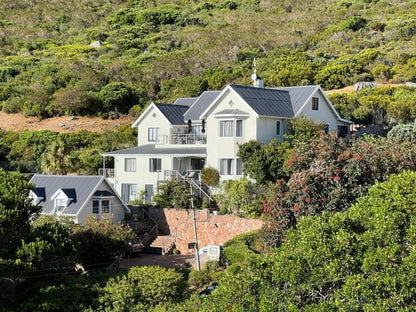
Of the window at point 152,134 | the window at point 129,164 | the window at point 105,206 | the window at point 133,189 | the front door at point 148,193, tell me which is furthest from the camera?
the window at point 152,134

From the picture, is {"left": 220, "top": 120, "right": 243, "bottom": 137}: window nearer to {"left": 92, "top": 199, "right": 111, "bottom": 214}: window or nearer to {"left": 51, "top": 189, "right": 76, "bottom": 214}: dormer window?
Result: {"left": 92, "top": 199, "right": 111, "bottom": 214}: window

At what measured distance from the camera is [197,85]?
73.6 m

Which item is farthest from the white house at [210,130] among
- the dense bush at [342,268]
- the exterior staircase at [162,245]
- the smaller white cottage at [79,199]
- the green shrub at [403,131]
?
the dense bush at [342,268]

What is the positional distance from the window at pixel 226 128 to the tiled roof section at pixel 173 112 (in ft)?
19.7

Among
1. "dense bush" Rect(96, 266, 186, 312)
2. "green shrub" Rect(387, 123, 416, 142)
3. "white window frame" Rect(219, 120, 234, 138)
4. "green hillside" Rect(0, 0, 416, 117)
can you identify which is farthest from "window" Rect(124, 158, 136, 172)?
Result: "green hillside" Rect(0, 0, 416, 117)

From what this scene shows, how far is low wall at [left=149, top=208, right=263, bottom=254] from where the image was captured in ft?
134

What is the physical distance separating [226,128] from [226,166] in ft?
8.55

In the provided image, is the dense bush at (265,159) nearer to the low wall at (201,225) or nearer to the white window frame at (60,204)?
the low wall at (201,225)

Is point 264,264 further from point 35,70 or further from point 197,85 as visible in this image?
point 35,70

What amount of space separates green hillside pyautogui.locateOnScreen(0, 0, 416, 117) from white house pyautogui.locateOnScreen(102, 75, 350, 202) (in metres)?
19.3

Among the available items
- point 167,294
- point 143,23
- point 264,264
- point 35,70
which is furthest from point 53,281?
point 143,23

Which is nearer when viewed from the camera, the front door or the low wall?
the low wall

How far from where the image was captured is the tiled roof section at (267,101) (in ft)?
149

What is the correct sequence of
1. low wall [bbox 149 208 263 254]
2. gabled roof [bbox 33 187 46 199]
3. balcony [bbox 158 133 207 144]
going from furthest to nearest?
balcony [bbox 158 133 207 144] < gabled roof [bbox 33 187 46 199] < low wall [bbox 149 208 263 254]
